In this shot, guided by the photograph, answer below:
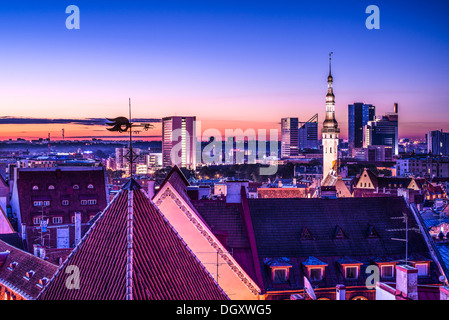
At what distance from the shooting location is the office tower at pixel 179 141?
2653 inches

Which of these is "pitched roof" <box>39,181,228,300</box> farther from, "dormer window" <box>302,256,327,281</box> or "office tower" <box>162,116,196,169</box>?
"office tower" <box>162,116,196,169</box>

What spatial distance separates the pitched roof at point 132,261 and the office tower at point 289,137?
132222 mm

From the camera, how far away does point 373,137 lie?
314ft

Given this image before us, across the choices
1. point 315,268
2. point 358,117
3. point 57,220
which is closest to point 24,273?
point 315,268

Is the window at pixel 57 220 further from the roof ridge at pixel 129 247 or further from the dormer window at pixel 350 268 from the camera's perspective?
the roof ridge at pixel 129 247

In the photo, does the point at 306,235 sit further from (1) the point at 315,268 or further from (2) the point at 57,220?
(2) the point at 57,220

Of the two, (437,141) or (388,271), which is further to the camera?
(437,141)

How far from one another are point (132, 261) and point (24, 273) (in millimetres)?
10543

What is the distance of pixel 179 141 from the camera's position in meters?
76.8

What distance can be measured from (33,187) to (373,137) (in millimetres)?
78654

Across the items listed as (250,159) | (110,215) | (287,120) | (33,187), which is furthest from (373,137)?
(110,215)

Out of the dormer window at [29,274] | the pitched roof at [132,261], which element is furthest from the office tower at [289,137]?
the pitched roof at [132,261]
